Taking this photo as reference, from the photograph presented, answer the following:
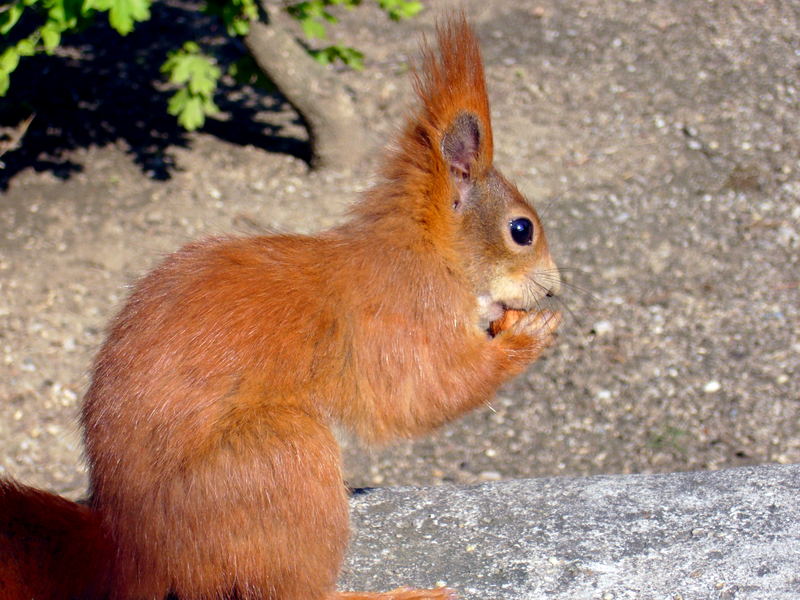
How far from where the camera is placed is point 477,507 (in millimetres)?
2602

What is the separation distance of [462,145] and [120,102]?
3.72 m

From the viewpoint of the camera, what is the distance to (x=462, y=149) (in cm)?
237

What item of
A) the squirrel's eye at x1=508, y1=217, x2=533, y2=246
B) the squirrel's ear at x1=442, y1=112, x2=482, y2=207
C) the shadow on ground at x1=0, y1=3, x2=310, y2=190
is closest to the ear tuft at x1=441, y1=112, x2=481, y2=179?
the squirrel's ear at x1=442, y1=112, x2=482, y2=207

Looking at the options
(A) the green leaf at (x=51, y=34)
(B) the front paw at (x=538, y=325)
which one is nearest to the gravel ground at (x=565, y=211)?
(B) the front paw at (x=538, y=325)

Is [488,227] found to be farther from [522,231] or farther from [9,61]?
[9,61]

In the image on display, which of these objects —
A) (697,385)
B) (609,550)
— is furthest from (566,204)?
(609,550)

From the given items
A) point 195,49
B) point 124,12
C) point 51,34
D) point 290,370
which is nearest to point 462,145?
point 290,370

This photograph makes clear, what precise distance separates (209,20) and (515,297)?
464 centimetres

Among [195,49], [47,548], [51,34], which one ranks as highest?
[195,49]

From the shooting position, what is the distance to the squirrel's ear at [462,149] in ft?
7.60

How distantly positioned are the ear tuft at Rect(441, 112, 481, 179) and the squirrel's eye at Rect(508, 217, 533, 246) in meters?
0.17

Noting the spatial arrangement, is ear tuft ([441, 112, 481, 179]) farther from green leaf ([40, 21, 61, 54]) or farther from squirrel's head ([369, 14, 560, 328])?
green leaf ([40, 21, 61, 54])

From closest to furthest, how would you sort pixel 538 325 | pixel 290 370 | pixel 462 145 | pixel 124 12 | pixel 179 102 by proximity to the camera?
pixel 290 370
pixel 462 145
pixel 538 325
pixel 124 12
pixel 179 102

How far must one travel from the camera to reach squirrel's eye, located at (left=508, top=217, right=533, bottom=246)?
2.44m
